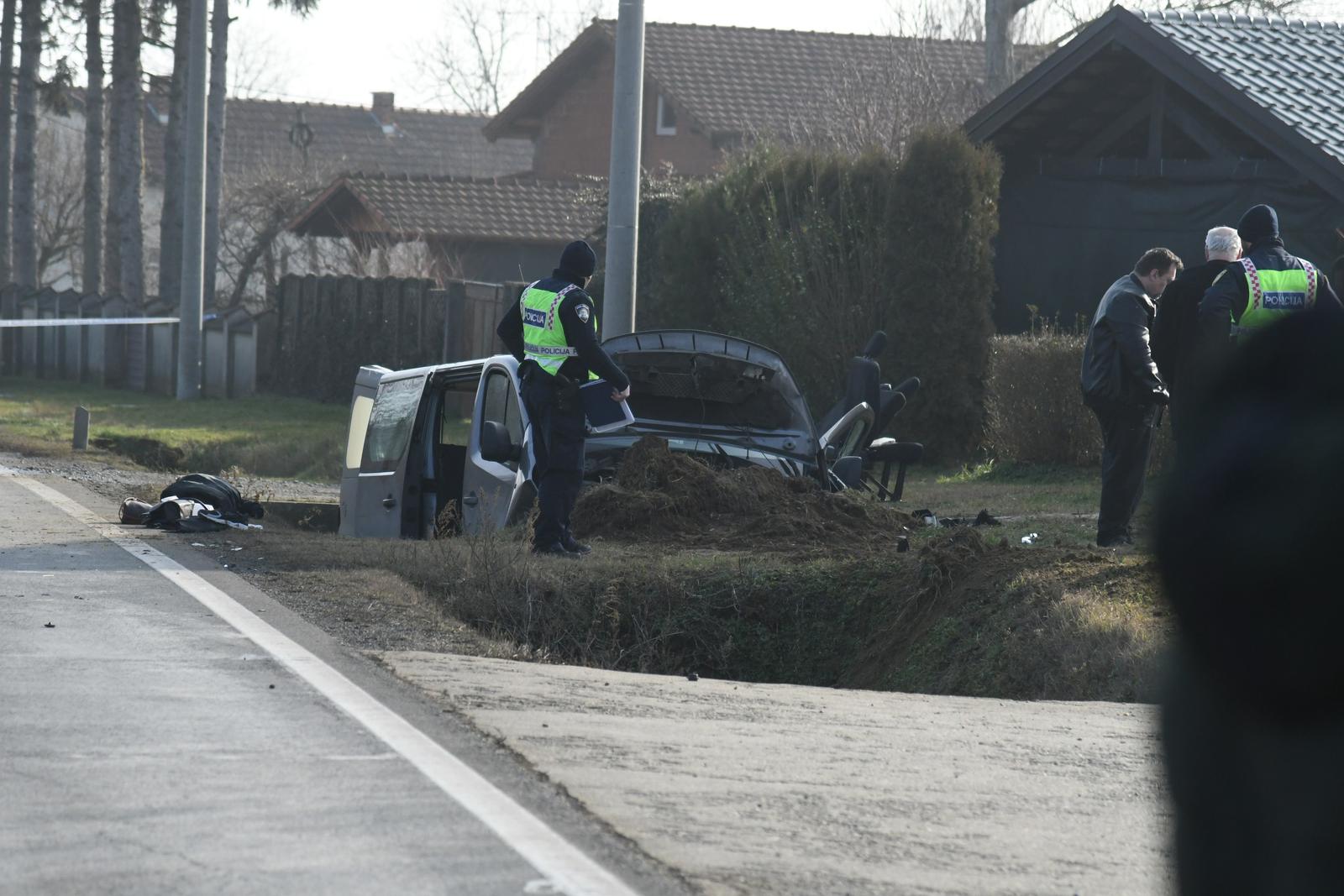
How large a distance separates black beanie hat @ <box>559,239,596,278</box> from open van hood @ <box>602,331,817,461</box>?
1704mm

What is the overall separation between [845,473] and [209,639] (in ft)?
20.1

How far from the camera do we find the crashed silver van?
1194cm

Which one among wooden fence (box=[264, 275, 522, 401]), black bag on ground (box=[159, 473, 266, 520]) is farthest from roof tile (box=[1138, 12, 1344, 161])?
black bag on ground (box=[159, 473, 266, 520])

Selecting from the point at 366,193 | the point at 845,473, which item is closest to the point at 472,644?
the point at 845,473

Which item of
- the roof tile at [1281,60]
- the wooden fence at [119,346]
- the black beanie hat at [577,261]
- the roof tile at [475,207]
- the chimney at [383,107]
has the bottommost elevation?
the wooden fence at [119,346]

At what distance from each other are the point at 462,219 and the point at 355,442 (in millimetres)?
29815

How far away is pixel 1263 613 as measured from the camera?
86.6 inches

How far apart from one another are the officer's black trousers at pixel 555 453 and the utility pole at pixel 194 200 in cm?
1948

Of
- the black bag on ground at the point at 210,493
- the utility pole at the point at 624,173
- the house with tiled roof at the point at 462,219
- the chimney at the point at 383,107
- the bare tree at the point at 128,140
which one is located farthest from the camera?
the chimney at the point at 383,107

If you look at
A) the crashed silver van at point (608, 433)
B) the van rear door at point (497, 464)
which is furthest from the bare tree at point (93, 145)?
the van rear door at point (497, 464)

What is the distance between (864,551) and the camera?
1096cm

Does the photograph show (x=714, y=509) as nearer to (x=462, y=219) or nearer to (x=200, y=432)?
(x=200, y=432)

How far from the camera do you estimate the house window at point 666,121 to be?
163ft

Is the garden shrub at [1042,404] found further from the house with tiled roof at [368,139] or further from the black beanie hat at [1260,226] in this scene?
the house with tiled roof at [368,139]
